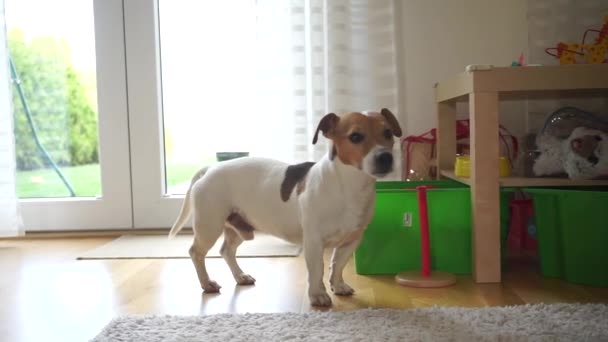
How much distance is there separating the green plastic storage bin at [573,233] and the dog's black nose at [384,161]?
23.4 inches

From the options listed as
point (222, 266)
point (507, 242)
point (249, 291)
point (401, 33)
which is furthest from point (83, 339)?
point (401, 33)

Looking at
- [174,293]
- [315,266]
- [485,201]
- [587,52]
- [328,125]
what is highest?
[587,52]

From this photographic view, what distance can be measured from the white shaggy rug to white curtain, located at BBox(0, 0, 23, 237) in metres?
1.49

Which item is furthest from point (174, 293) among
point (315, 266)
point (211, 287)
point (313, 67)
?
point (313, 67)

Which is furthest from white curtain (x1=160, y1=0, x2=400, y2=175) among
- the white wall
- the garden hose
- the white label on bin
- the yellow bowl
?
the garden hose

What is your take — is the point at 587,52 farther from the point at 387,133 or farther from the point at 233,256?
the point at 233,256

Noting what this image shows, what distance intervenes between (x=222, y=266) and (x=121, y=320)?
0.72 m

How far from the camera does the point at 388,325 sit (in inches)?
53.4

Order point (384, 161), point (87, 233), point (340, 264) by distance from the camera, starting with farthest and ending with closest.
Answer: point (87, 233), point (340, 264), point (384, 161)

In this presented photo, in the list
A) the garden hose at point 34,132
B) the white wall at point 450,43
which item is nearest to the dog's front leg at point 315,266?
the white wall at point 450,43

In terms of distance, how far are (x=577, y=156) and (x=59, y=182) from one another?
235 centimetres

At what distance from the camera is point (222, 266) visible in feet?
7.00

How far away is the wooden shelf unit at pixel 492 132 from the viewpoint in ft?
5.77

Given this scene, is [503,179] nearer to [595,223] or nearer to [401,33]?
[595,223]
